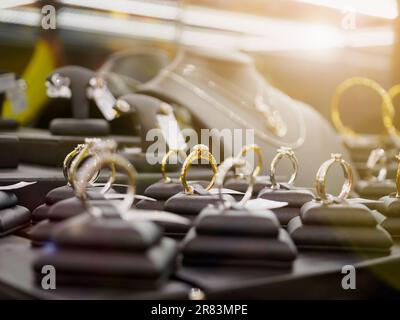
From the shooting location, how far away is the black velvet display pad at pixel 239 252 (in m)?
0.76

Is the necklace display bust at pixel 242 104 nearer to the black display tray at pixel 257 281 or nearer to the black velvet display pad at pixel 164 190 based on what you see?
the black velvet display pad at pixel 164 190

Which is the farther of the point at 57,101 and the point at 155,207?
the point at 57,101

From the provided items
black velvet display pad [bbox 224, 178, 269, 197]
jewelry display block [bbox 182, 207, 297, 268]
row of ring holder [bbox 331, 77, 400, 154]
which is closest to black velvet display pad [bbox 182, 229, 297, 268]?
jewelry display block [bbox 182, 207, 297, 268]

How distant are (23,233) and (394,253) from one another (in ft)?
2.08

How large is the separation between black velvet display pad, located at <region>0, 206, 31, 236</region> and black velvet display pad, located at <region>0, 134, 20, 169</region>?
0.85ft

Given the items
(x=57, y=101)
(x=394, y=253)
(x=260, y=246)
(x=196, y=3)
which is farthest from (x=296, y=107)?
(x=260, y=246)

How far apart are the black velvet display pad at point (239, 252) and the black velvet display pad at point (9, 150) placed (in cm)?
67

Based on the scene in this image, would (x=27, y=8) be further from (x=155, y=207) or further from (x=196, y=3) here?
(x=155, y=207)

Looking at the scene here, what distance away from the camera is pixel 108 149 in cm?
78

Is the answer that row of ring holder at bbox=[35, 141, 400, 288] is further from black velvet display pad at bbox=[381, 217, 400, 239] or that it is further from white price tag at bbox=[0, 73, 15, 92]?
white price tag at bbox=[0, 73, 15, 92]

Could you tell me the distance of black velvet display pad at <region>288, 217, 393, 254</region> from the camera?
34.1 inches

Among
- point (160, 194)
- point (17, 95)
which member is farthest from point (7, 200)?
→ point (17, 95)

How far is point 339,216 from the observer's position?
0.87m

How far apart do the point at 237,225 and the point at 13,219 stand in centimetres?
45
